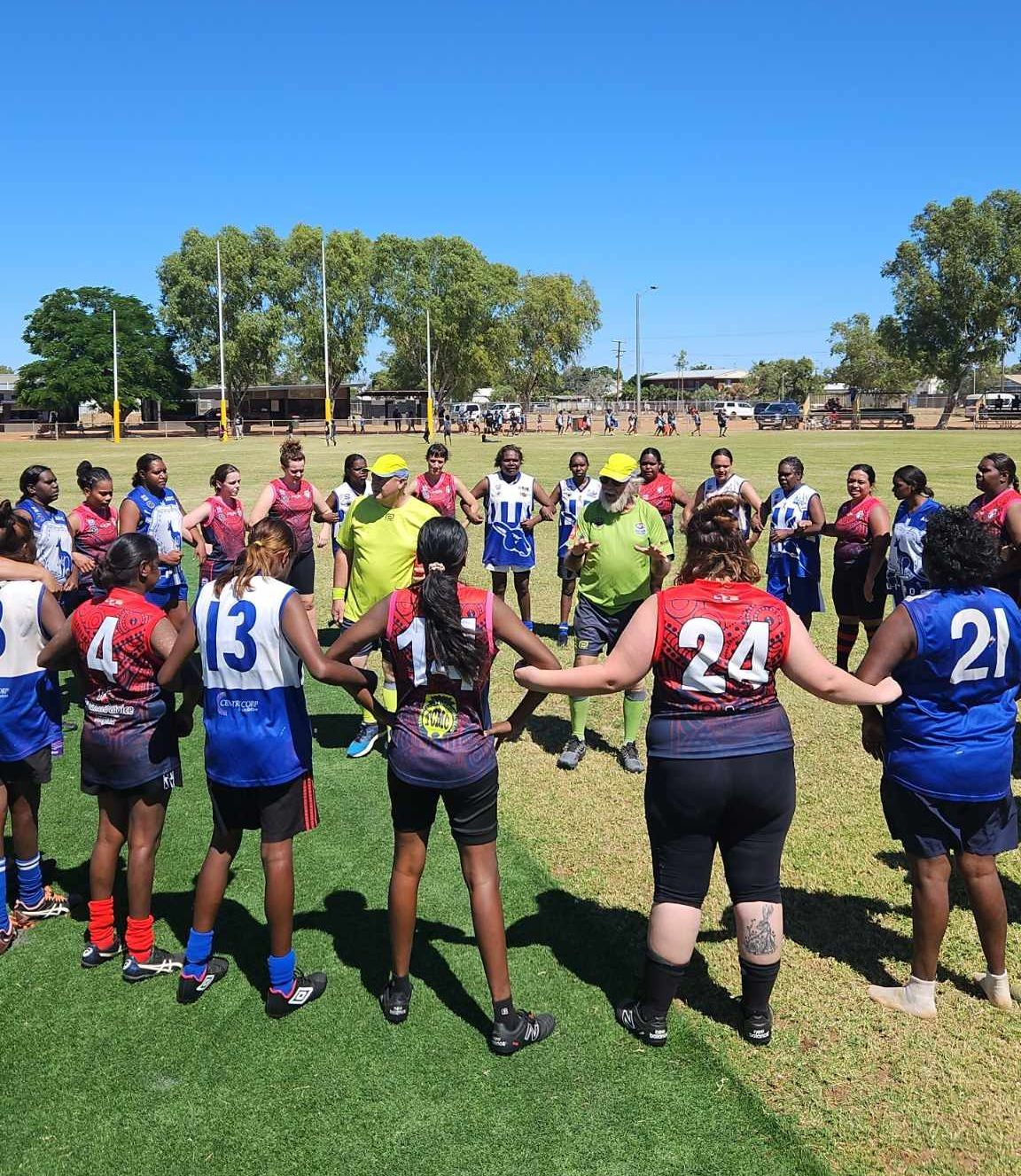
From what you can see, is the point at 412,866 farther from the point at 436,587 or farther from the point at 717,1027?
the point at 717,1027

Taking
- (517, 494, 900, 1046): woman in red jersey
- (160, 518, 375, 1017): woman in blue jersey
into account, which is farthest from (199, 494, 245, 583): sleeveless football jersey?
(517, 494, 900, 1046): woman in red jersey

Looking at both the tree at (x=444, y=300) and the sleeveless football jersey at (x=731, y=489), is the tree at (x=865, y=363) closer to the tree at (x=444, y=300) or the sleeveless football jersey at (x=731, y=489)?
the tree at (x=444, y=300)

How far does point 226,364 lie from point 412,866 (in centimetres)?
7097

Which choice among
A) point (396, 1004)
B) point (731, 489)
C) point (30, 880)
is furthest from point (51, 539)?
point (731, 489)

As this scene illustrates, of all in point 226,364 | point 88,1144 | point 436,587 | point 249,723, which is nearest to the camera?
point 88,1144

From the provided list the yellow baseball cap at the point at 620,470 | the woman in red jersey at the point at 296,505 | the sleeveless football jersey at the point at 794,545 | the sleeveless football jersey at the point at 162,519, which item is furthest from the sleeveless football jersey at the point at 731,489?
the sleeveless football jersey at the point at 162,519

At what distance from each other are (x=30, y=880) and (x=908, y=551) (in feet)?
23.0

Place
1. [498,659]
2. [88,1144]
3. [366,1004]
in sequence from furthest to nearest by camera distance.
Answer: [498,659] < [366,1004] < [88,1144]

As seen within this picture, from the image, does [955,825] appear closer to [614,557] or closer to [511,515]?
[614,557]

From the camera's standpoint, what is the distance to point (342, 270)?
236 ft

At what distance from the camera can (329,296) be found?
72062 millimetres

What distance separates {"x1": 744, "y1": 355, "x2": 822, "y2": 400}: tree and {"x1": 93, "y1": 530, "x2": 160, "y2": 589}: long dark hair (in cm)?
9514

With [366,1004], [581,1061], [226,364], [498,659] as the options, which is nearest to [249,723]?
[366,1004]

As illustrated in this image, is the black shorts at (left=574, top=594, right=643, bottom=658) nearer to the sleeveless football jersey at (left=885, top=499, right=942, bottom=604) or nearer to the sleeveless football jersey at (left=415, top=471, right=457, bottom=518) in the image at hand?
the sleeveless football jersey at (left=885, top=499, right=942, bottom=604)
